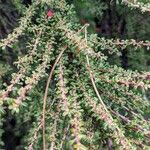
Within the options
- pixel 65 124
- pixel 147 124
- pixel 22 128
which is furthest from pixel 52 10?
pixel 22 128

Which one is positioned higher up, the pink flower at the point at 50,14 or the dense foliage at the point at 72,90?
the pink flower at the point at 50,14

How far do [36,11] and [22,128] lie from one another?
2.91 feet

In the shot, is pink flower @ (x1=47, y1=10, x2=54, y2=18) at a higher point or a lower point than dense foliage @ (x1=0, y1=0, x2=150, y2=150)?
higher

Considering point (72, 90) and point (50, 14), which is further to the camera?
point (50, 14)

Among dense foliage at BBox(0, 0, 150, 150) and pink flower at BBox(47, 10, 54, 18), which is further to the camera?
pink flower at BBox(47, 10, 54, 18)

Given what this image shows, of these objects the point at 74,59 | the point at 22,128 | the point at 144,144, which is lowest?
the point at 22,128

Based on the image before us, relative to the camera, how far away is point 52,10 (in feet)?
4.50

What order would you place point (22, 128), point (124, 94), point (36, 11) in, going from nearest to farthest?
point (124, 94), point (36, 11), point (22, 128)

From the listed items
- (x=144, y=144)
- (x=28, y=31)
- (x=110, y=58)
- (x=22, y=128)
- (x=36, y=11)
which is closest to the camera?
(x=144, y=144)

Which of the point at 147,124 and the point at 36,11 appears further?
the point at 36,11

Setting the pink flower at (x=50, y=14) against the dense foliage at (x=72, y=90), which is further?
the pink flower at (x=50, y=14)

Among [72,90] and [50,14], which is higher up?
[50,14]

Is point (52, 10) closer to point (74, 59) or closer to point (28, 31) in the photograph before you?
point (28, 31)

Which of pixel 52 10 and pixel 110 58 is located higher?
pixel 52 10
